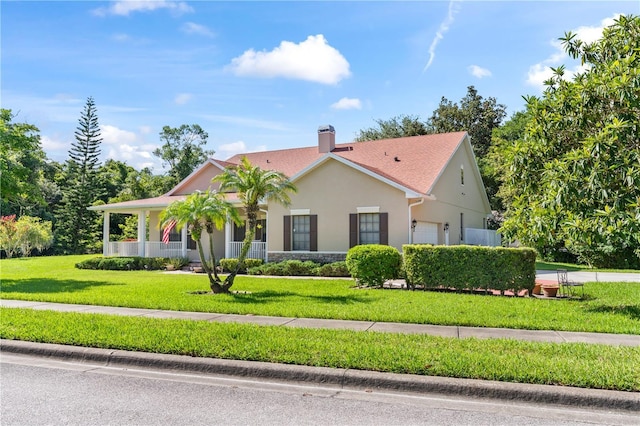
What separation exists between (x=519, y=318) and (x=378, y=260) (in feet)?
19.7

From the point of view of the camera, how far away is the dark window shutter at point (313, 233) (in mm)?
20531

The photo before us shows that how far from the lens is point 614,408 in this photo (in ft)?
16.8

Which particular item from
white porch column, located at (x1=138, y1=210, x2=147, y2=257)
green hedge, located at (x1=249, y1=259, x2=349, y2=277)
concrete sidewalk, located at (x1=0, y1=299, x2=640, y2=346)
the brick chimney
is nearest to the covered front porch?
white porch column, located at (x1=138, y1=210, x2=147, y2=257)

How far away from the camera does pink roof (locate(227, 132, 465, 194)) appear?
21.0 meters

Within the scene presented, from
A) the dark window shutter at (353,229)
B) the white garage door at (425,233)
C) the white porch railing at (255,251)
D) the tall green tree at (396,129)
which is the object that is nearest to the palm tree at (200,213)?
the dark window shutter at (353,229)

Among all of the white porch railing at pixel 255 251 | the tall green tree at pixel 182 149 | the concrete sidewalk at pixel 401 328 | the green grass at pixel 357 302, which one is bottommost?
the concrete sidewalk at pixel 401 328

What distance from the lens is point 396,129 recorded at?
41.4m

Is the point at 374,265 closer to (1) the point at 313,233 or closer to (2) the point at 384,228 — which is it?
(2) the point at 384,228

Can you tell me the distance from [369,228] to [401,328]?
11.0m

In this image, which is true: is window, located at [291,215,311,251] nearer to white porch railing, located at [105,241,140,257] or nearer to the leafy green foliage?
white porch railing, located at [105,241,140,257]

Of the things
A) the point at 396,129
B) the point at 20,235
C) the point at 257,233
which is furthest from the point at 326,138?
the point at 20,235

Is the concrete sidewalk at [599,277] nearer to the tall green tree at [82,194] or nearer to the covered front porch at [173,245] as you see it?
the covered front porch at [173,245]

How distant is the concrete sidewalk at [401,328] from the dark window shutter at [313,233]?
10.2 m

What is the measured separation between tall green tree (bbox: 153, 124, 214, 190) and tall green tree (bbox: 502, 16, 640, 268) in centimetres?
3985
